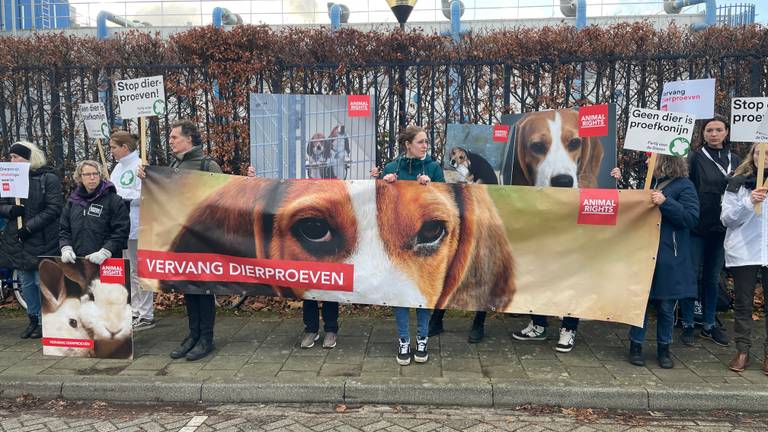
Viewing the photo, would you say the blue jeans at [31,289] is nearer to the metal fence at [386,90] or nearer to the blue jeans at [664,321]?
the metal fence at [386,90]

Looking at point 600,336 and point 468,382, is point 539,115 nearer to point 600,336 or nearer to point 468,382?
point 600,336

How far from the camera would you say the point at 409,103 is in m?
7.62

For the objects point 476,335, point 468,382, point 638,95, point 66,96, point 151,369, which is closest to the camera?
point 468,382

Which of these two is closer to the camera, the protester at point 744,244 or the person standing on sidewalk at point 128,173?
the protester at point 744,244

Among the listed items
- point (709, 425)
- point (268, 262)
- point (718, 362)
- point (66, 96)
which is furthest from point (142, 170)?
point (718, 362)

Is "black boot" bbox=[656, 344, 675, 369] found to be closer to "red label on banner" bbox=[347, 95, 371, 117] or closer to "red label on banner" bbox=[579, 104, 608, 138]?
"red label on banner" bbox=[579, 104, 608, 138]

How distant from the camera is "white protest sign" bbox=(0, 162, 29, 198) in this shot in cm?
615

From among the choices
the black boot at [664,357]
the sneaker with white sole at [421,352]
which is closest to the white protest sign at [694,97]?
the black boot at [664,357]

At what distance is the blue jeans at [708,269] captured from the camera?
6074 millimetres

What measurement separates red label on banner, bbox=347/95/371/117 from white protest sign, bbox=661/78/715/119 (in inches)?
129

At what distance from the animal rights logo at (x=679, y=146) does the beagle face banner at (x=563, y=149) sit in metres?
1.09

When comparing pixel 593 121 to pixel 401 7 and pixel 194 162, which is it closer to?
pixel 194 162

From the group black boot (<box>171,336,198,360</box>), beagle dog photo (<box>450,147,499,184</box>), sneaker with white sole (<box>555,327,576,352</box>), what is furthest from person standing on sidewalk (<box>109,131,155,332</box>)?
sneaker with white sole (<box>555,327,576,352</box>)

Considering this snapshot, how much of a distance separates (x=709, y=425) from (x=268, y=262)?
3.85 metres
